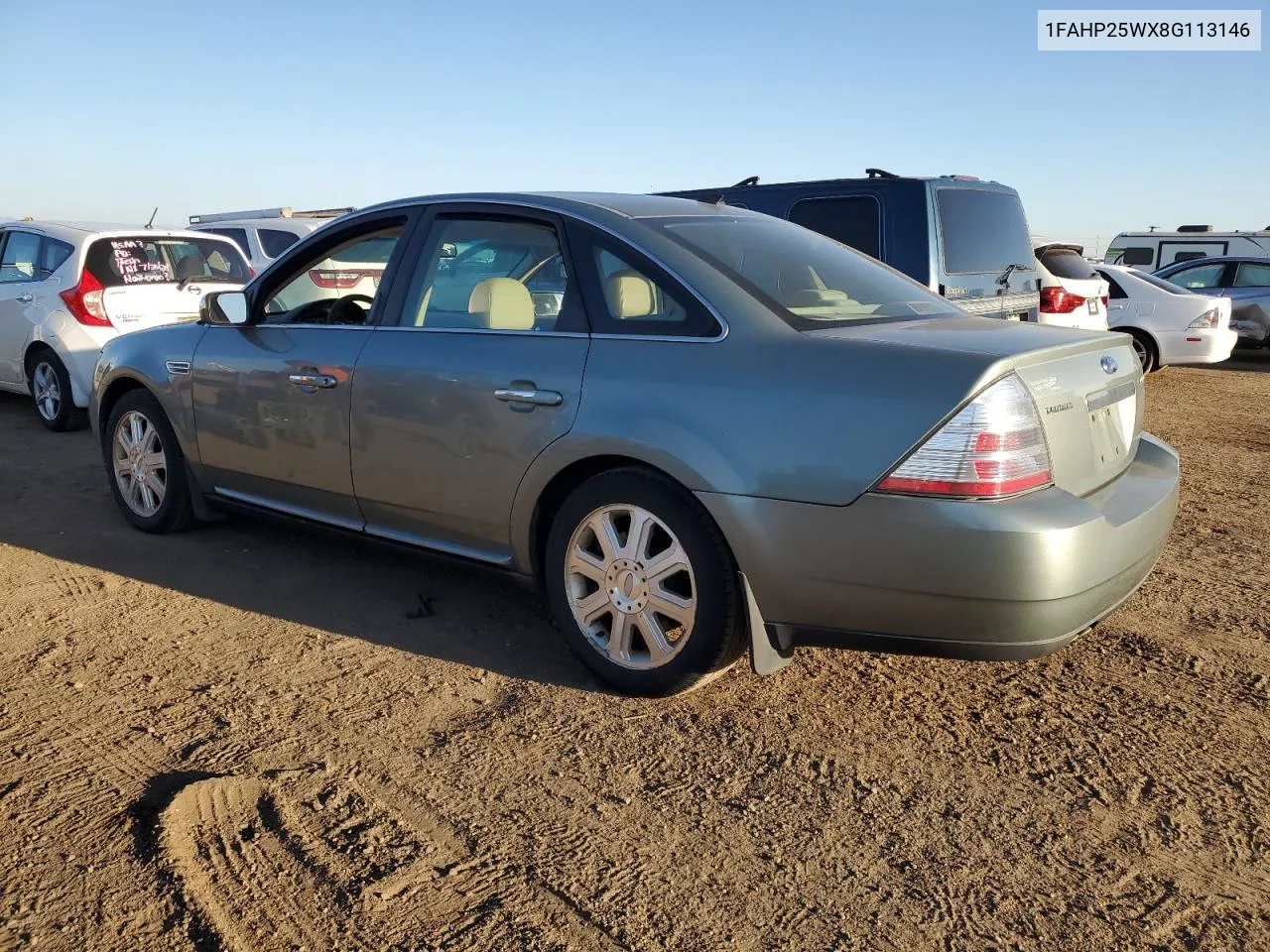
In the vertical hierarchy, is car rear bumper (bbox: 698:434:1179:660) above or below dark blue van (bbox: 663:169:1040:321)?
below

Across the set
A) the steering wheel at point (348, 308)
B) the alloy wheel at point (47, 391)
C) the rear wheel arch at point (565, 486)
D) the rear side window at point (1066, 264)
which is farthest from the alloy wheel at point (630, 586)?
the rear side window at point (1066, 264)

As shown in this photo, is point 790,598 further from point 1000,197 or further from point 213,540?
point 1000,197

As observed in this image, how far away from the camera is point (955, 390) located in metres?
2.82

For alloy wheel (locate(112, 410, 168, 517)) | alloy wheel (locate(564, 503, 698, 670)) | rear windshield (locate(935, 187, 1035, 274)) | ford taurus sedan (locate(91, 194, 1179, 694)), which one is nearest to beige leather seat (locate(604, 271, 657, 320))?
ford taurus sedan (locate(91, 194, 1179, 694))

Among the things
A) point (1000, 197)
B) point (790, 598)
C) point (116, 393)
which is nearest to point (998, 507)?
point (790, 598)

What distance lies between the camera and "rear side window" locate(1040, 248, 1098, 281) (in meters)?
10.6

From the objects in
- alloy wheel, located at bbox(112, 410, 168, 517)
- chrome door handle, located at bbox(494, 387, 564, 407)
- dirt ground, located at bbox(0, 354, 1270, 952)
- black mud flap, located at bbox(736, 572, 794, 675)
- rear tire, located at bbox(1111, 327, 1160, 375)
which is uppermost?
chrome door handle, located at bbox(494, 387, 564, 407)

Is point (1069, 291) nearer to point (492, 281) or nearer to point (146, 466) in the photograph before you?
point (492, 281)

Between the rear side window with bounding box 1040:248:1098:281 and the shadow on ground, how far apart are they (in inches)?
316

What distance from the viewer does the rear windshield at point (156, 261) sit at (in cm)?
816

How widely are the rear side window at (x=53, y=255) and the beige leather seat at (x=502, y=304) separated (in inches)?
223

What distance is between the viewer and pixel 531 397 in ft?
11.8

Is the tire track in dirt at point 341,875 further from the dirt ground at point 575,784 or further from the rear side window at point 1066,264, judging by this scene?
the rear side window at point 1066,264

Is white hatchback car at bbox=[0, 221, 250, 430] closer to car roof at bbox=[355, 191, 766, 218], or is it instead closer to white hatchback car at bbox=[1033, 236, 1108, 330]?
car roof at bbox=[355, 191, 766, 218]
